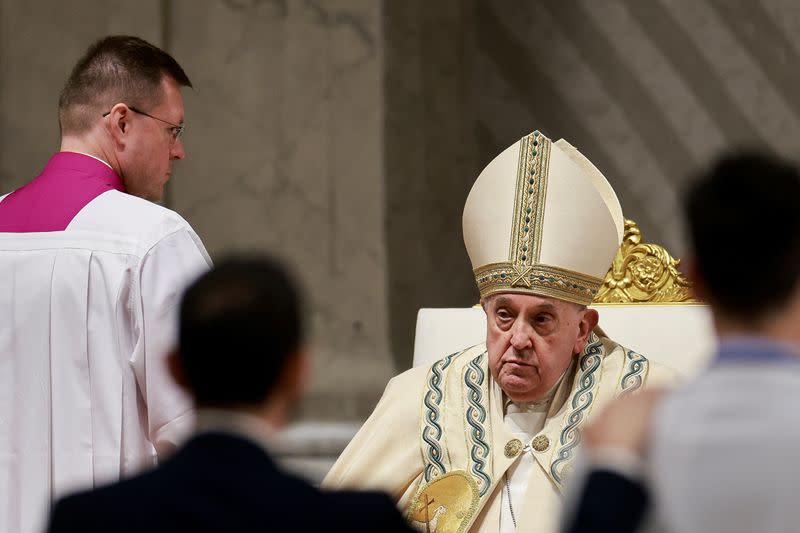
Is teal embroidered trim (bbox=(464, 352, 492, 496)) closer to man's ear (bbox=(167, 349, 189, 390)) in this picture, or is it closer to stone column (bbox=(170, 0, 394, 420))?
stone column (bbox=(170, 0, 394, 420))

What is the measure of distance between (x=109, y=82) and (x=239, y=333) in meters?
1.91

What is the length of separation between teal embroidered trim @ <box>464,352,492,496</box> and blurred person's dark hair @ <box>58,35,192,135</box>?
1.04m

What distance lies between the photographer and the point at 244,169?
5.14 m

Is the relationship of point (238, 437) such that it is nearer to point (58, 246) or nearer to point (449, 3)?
point (58, 246)

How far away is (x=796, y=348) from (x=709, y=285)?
0.38 feet

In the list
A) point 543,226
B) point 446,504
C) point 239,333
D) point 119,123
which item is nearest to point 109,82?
point 119,123

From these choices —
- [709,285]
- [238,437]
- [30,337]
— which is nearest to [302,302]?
[238,437]

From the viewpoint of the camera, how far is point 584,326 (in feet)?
11.6

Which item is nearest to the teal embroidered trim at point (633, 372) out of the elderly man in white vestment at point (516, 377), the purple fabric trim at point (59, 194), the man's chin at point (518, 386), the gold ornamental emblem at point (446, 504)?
→ the elderly man in white vestment at point (516, 377)

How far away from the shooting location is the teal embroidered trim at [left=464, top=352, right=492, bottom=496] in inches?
133

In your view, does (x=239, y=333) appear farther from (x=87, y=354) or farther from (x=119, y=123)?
(x=119, y=123)

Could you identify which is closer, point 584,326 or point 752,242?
point 752,242

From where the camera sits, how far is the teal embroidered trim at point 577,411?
11.1ft

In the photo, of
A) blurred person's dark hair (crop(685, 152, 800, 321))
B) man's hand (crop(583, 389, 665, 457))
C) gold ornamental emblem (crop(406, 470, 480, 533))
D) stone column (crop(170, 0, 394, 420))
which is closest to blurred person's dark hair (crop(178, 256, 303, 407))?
man's hand (crop(583, 389, 665, 457))
